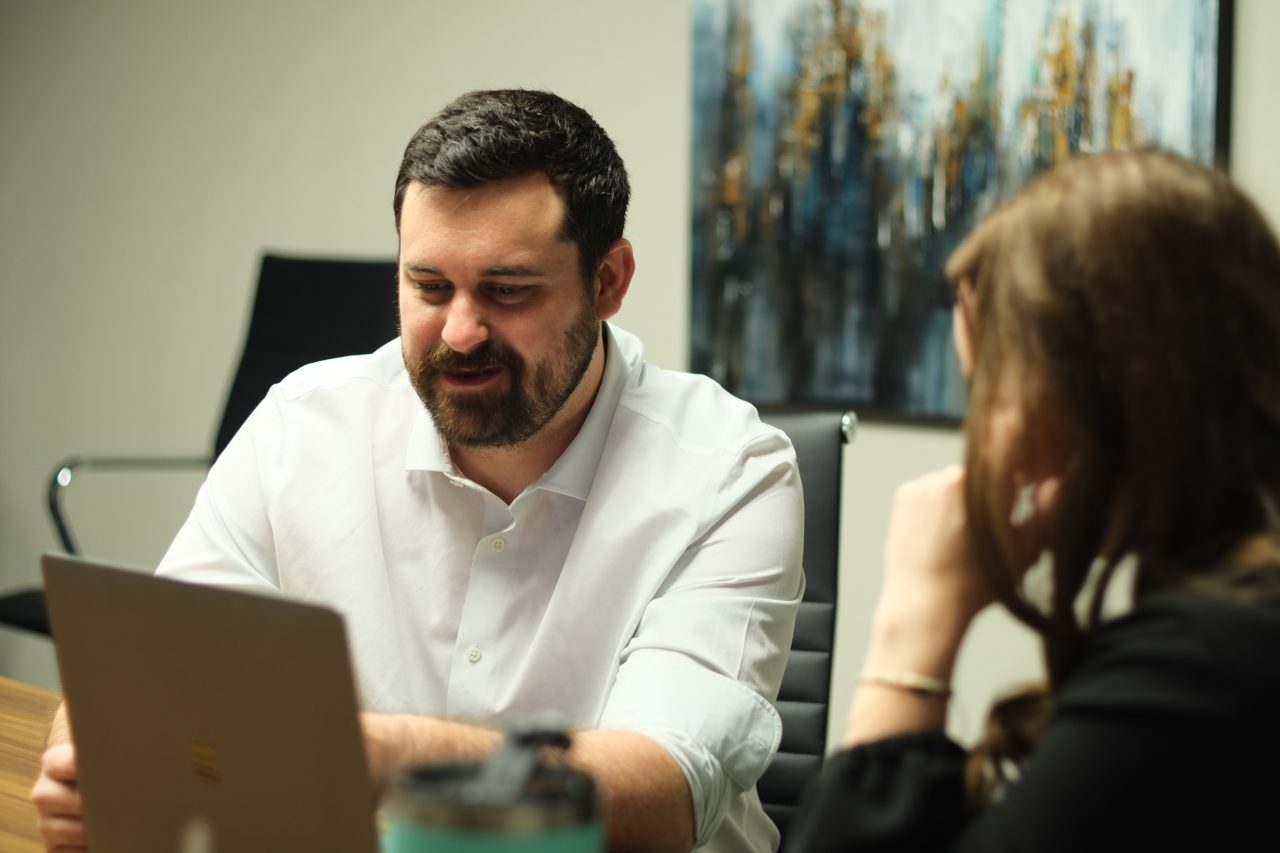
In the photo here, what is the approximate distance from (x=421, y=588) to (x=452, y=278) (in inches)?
13.8

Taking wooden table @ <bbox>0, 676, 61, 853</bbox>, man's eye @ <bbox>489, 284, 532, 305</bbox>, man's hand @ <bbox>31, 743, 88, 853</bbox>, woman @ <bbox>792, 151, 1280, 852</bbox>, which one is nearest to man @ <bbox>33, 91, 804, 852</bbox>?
man's eye @ <bbox>489, 284, 532, 305</bbox>

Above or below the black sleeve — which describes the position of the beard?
above

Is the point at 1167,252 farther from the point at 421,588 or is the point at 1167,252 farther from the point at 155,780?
the point at 421,588

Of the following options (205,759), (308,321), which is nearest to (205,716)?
(205,759)

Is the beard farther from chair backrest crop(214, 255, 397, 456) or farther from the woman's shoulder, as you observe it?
chair backrest crop(214, 255, 397, 456)

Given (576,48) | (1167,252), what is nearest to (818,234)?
(576,48)

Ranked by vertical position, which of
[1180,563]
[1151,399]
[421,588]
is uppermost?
[1151,399]

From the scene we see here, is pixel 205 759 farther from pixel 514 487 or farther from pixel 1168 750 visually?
pixel 514 487

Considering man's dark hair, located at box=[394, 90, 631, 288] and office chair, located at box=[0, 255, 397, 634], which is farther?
office chair, located at box=[0, 255, 397, 634]

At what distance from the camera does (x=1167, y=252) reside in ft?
2.86

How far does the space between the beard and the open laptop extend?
0.62 meters

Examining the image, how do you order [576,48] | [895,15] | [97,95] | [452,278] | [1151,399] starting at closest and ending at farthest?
[1151,399] < [452,278] < [895,15] < [576,48] < [97,95]

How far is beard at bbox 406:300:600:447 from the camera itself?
5.12ft

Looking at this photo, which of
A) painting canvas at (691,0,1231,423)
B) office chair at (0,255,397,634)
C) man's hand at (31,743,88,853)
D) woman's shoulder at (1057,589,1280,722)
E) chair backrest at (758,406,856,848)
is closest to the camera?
woman's shoulder at (1057,589,1280,722)
